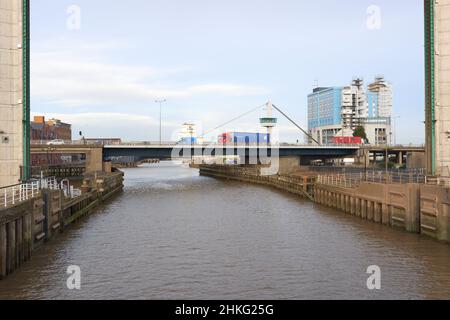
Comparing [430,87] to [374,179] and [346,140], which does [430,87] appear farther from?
[346,140]

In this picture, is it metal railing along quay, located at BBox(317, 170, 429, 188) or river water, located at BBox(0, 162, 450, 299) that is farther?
metal railing along quay, located at BBox(317, 170, 429, 188)

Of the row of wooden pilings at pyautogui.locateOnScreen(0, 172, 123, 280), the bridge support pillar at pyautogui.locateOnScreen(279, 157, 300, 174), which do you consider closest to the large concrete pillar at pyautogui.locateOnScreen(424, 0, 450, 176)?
the row of wooden pilings at pyautogui.locateOnScreen(0, 172, 123, 280)

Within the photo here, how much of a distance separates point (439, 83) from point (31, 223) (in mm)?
36786

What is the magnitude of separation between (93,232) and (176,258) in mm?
12725

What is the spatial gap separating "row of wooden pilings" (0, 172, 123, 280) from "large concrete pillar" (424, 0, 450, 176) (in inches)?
1320

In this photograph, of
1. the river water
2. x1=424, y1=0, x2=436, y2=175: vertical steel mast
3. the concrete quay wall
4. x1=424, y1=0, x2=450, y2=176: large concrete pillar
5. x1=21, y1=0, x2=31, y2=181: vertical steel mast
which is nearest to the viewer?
the river water

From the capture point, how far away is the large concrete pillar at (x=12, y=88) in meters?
40.0

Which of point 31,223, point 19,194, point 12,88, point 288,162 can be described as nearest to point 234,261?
point 31,223

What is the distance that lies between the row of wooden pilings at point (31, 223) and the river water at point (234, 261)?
73 centimetres

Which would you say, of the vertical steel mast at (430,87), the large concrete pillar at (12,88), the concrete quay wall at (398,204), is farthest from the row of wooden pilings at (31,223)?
the vertical steel mast at (430,87)

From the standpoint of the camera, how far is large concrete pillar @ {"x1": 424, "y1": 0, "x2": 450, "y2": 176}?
43812mm

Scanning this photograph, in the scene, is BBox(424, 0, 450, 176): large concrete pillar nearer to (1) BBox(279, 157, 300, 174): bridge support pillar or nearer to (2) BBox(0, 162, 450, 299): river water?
(2) BBox(0, 162, 450, 299): river water

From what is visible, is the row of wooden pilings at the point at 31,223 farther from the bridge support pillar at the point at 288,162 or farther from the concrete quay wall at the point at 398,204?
the bridge support pillar at the point at 288,162
